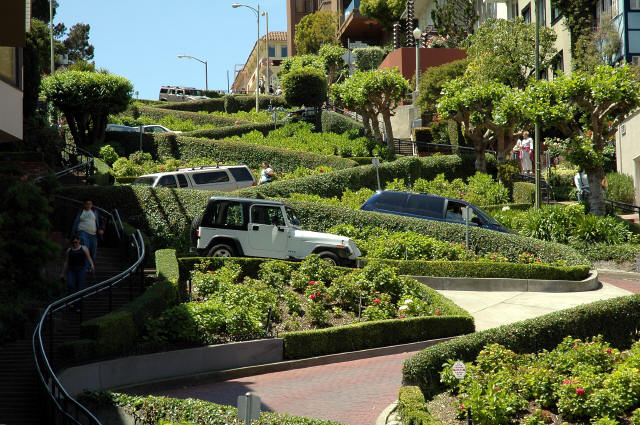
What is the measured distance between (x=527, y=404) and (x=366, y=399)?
2.47 m

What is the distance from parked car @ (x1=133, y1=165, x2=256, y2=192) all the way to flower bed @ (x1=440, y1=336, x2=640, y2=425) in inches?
666

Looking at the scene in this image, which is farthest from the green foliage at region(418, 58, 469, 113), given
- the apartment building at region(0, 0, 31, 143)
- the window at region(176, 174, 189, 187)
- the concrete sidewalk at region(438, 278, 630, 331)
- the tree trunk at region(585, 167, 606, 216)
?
the apartment building at region(0, 0, 31, 143)

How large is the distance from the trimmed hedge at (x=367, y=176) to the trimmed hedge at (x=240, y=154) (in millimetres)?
2926

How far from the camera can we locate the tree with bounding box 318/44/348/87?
253 feet

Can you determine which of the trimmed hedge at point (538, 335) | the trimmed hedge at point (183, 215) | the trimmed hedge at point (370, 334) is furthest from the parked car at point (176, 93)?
the trimmed hedge at point (538, 335)

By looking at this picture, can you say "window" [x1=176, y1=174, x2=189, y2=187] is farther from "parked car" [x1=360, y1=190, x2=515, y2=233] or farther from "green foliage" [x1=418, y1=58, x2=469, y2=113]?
"green foliage" [x1=418, y1=58, x2=469, y2=113]

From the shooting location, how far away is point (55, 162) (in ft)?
101

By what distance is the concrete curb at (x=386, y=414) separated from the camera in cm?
1211

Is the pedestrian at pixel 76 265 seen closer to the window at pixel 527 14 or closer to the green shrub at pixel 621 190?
Result: the green shrub at pixel 621 190

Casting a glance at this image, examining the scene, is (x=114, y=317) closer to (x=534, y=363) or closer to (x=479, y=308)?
(x=534, y=363)

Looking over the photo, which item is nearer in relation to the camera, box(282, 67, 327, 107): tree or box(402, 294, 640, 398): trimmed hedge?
box(402, 294, 640, 398): trimmed hedge

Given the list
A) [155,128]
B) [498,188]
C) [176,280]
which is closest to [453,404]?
[176,280]

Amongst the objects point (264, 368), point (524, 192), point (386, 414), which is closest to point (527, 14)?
point (524, 192)

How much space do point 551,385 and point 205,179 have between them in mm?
18777
